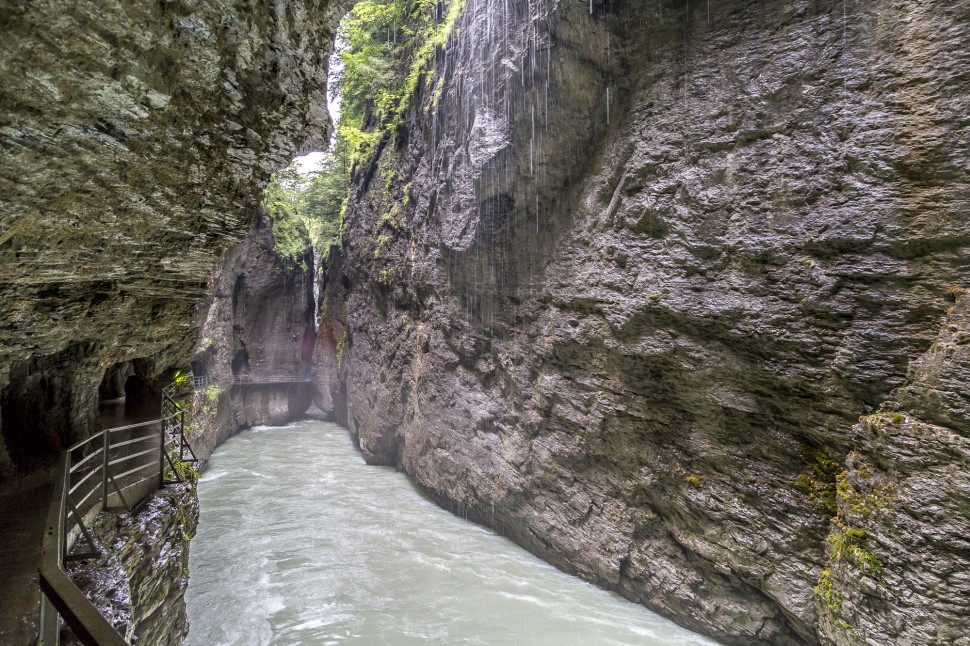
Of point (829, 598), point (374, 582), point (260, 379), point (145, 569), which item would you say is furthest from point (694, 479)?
point (260, 379)

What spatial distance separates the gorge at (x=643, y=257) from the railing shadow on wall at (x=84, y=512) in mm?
1168

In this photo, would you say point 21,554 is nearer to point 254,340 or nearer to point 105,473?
point 105,473

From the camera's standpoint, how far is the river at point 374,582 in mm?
6414

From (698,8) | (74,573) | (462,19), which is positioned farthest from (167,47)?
(462,19)

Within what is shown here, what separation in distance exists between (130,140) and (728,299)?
20.3ft

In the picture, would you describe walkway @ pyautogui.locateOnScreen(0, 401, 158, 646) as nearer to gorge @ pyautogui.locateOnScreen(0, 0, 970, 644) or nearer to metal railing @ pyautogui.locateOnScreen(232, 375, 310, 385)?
gorge @ pyautogui.locateOnScreen(0, 0, 970, 644)

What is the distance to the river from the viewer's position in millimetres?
6414

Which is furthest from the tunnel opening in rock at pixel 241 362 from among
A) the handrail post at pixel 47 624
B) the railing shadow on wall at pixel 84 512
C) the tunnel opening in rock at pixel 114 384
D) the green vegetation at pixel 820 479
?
the green vegetation at pixel 820 479

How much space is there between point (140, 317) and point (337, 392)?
1597 cm

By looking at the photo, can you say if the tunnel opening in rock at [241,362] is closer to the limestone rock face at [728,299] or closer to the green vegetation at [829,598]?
the limestone rock face at [728,299]

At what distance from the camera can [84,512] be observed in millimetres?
4031

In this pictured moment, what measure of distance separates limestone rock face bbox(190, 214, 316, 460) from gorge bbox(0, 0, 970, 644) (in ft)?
22.8

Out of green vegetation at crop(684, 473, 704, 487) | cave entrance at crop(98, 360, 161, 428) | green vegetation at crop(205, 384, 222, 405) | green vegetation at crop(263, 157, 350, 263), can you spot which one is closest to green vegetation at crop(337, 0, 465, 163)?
green vegetation at crop(263, 157, 350, 263)

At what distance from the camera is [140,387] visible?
1016 cm
